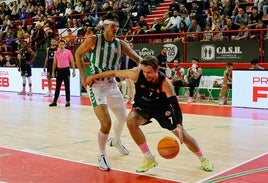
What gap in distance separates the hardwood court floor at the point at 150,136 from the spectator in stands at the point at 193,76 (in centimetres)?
163

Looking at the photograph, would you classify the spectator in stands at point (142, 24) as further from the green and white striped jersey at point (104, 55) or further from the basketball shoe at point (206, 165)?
the basketball shoe at point (206, 165)

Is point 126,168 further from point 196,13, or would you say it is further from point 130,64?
point 196,13

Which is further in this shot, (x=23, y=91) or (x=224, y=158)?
(x=23, y=91)

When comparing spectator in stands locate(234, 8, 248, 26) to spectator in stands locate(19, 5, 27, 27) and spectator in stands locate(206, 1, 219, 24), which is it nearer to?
spectator in stands locate(206, 1, 219, 24)

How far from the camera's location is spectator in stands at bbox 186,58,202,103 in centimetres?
1325

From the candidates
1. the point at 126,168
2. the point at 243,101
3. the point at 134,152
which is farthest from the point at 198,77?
the point at 126,168

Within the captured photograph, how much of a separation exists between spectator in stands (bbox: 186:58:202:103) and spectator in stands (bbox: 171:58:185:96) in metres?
0.26

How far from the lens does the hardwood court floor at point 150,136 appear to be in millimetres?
5289

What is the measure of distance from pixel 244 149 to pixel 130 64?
6.63 metres

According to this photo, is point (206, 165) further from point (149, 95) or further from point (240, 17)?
point (240, 17)

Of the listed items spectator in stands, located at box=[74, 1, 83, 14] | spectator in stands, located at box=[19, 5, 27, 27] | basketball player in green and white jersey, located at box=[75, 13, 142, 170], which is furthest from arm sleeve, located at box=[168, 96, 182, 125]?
spectator in stands, located at box=[19, 5, 27, 27]

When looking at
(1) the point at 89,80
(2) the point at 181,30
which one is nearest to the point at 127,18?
(2) the point at 181,30

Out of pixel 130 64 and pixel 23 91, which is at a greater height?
pixel 130 64

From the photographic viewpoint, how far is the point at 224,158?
5.57 metres
